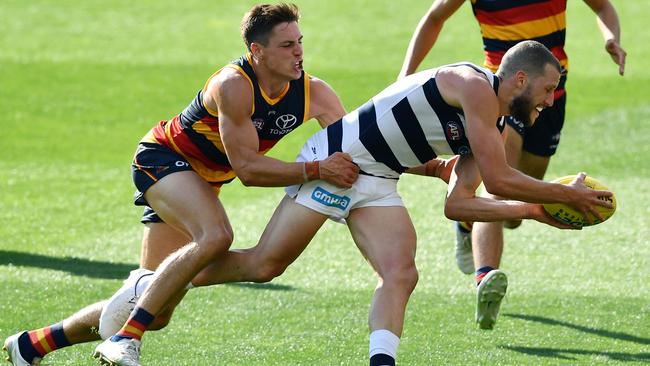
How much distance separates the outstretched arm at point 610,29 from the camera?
25.4 ft

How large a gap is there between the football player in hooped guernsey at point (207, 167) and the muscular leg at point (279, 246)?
13 cm

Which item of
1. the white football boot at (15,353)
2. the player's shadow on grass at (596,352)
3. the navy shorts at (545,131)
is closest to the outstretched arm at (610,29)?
the navy shorts at (545,131)

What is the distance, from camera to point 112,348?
5895mm

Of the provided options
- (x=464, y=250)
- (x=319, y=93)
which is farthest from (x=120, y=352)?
(x=464, y=250)

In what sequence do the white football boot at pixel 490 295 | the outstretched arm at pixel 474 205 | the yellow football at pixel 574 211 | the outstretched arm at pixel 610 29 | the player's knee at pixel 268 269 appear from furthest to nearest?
the outstretched arm at pixel 610 29, the white football boot at pixel 490 295, the player's knee at pixel 268 269, the outstretched arm at pixel 474 205, the yellow football at pixel 574 211

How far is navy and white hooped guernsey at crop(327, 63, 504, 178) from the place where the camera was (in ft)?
19.2

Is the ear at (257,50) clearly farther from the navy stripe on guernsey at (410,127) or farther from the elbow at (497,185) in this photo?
the elbow at (497,185)

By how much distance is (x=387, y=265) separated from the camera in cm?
584

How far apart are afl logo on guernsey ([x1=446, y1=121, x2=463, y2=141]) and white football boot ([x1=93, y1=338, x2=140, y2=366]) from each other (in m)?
1.81

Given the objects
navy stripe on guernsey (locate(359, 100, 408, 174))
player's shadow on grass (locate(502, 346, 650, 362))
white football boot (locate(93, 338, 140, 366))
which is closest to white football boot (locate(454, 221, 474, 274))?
player's shadow on grass (locate(502, 346, 650, 362))

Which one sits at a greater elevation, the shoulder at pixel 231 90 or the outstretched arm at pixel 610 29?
the shoulder at pixel 231 90

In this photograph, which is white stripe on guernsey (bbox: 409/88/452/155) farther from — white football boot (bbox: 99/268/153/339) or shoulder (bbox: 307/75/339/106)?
white football boot (bbox: 99/268/153/339)

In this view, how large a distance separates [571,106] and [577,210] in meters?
10.3

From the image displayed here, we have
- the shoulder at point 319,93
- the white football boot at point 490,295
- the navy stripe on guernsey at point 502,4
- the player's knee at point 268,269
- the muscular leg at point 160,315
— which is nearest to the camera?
the player's knee at point 268,269
